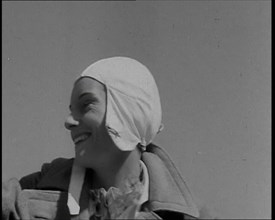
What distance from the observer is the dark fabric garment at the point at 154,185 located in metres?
1.46

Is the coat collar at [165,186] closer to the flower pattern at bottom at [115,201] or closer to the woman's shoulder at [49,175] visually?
the flower pattern at bottom at [115,201]

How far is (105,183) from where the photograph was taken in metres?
1.47

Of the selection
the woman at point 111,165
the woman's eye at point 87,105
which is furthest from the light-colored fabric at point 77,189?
the woman's eye at point 87,105

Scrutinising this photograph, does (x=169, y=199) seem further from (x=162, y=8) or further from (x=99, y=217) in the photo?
(x=162, y=8)

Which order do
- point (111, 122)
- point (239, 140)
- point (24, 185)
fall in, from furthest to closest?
point (239, 140)
point (24, 185)
point (111, 122)

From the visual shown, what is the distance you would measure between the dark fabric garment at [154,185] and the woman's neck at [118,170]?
4 cm

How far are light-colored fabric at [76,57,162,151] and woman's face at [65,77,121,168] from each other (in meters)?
0.01

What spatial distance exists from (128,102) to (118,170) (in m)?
0.12

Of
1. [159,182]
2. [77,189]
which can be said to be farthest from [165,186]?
[77,189]

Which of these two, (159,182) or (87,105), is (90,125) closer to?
(87,105)

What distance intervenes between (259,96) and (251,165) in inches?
5.6

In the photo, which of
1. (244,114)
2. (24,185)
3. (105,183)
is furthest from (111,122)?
(244,114)

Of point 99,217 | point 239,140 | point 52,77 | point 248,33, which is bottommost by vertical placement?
point 99,217

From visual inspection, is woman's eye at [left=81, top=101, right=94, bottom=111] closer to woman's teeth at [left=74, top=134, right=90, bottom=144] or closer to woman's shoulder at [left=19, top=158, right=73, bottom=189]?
woman's teeth at [left=74, top=134, right=90, bottom=144]
